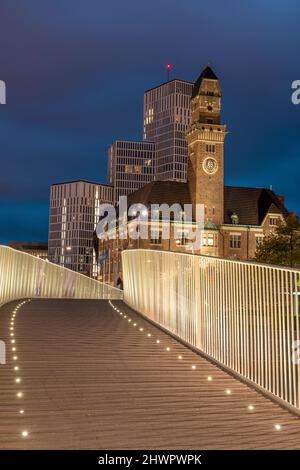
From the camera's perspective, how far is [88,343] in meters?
10.8

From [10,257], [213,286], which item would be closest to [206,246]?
[10,257]

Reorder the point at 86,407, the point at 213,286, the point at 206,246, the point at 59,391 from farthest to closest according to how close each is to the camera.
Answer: the point at 206,246
the point at 213,286
the point at 59,391
the point at 86,407

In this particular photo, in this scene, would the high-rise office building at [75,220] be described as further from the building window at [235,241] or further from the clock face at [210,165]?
the clock face at [210,165]

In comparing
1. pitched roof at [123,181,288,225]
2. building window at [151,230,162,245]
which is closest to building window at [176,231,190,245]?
building window at [151,230,162,245]

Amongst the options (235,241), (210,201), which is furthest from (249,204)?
(210,201)

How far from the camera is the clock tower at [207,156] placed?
3258 inches

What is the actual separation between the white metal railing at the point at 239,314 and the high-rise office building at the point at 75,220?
132213 mm

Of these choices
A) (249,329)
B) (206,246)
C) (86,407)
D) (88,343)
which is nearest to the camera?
(86,407)

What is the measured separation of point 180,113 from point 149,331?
141 meters

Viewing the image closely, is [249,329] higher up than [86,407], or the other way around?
[249,329]

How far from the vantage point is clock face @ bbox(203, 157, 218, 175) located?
8262 cm

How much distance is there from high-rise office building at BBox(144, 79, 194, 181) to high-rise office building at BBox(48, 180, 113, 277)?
50.3 ft

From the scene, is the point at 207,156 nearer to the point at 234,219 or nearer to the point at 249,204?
the point at 234,219
